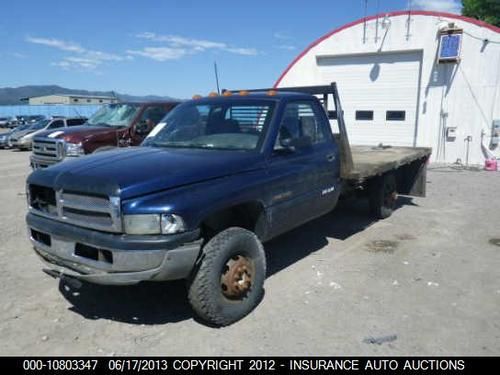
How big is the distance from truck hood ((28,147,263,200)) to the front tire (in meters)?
0.59

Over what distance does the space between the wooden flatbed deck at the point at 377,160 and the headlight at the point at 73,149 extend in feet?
18.2

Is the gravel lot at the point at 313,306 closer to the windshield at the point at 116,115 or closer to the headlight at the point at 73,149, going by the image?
the headlight at the point at 73,149

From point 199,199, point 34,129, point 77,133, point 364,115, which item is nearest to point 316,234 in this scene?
point 199,199

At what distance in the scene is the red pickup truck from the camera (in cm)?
857

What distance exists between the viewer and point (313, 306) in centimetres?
394

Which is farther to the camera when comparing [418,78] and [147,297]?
[418,78]

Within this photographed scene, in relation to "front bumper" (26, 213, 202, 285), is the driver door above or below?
above

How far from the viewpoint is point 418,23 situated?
44.4 ft

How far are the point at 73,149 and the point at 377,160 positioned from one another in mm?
6071

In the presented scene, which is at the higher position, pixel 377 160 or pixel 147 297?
pixel 377 160

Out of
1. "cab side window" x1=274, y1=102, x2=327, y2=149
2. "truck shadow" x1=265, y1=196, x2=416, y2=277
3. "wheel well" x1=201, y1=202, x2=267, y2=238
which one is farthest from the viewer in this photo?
"truck shadow" x1=265, y1=196, x2=416, y2=277

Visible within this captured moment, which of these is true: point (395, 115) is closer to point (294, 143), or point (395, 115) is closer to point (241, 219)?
point (294, 143)
